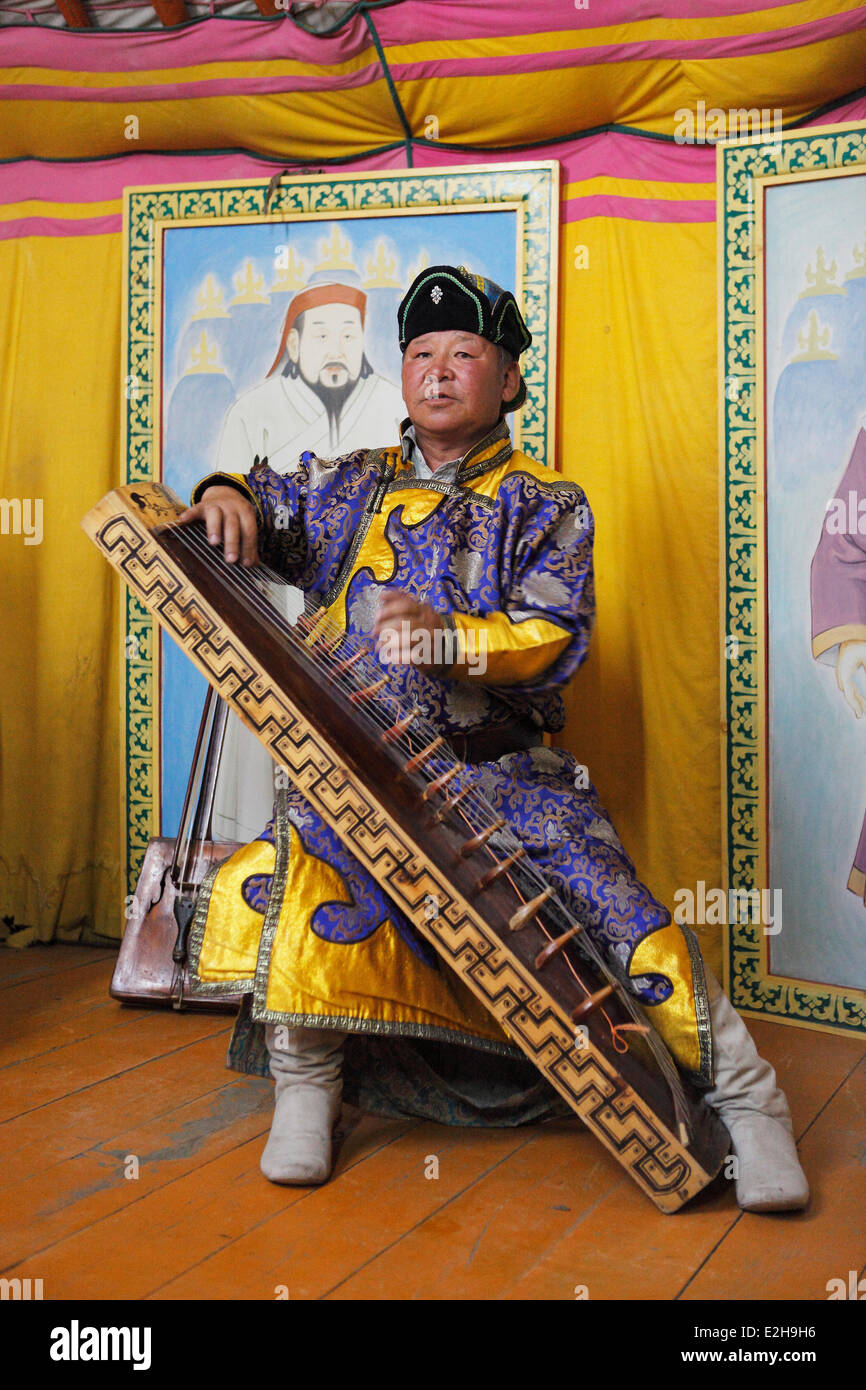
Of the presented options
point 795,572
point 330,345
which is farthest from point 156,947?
point 795,572

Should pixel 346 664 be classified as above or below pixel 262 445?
below

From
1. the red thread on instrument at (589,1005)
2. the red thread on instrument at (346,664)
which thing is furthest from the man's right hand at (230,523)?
the red thread on instrument at (589,1005)

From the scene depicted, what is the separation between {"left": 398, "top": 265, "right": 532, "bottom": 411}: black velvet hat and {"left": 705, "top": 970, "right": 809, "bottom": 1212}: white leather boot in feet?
3.92

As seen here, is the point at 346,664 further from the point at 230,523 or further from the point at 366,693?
the point at 230,523

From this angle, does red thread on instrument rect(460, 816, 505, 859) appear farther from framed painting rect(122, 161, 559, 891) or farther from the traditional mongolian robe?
framed painting rect(122, 161, 559, 891)

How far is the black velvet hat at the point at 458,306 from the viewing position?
2129 millimetres

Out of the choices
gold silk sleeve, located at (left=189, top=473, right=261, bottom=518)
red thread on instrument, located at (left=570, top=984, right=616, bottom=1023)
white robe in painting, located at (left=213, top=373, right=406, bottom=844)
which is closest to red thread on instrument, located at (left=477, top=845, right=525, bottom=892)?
red thread on instrument, located at (left=570, top=984, right=616, bottom=1023)

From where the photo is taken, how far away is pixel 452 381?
2.13 m

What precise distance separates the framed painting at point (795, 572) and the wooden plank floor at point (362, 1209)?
0.39m

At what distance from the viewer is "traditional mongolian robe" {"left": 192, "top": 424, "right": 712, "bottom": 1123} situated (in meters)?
1.81

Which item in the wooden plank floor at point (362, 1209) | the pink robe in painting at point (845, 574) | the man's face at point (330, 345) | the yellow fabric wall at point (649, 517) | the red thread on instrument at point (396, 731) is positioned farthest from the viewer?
the man's face at point (330, 345)

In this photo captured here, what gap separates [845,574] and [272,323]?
154 centimetres

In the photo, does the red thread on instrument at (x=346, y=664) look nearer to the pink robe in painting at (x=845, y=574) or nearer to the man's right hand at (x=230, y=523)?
the man's right hand at (x=230, y=523)

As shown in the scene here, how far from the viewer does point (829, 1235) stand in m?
1.64
